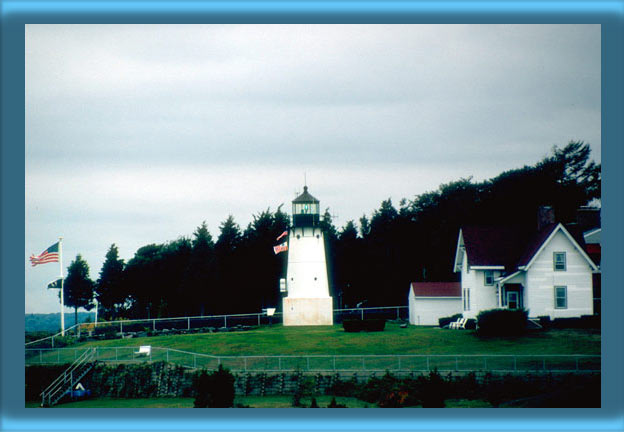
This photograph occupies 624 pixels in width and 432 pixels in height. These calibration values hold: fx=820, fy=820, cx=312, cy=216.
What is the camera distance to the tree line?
50.6 m

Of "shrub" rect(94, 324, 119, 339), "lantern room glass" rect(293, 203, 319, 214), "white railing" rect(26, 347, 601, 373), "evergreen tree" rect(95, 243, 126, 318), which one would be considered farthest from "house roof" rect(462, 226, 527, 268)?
"evergreen tree" rect(95, 243, 126, 318)

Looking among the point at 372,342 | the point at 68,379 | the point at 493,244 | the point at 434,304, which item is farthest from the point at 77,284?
the point at 493,244

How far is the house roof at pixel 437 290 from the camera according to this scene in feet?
143

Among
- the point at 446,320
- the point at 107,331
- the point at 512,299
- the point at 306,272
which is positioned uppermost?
the point at 306,272

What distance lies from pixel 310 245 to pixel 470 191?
17473 millimetres

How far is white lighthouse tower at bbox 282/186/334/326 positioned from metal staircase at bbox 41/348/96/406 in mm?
14448

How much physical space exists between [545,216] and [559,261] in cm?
301

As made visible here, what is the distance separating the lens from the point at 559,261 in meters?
36.5

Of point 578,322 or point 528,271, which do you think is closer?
point 578,322

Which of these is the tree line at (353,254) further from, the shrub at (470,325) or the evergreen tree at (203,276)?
the shrub at (470,325)

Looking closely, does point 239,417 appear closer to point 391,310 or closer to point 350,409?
point 350,409

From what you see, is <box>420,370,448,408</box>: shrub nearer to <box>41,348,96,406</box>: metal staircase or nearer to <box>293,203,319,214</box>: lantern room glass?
<box>41,348,96,406</box>: metal staircase

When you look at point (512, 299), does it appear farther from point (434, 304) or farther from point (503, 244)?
point (434, 304)

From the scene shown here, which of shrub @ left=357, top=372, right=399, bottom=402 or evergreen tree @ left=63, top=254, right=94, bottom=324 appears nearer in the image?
shrub @ left=357, top=372, right=399, bottom=402
